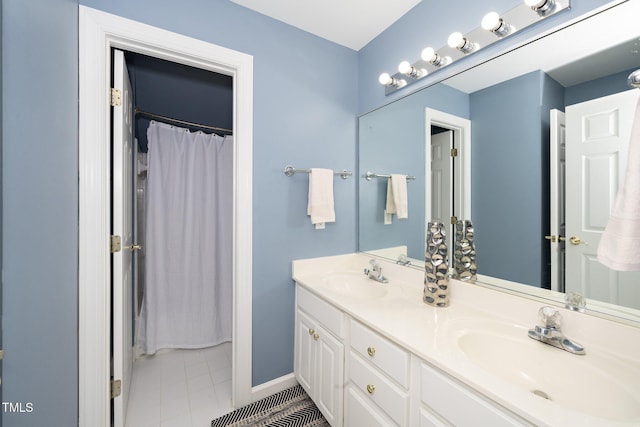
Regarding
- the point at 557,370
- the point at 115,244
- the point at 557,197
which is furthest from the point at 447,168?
the point at 115,244

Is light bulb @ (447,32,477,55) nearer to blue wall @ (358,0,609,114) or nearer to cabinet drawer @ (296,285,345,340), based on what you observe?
blue wall @ (358,0,609,114)

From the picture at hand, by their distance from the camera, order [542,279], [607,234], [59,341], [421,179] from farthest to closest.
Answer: [421,179] < [542,279] < [59,341] < [607,234]

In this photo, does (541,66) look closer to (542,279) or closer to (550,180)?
(550,180)

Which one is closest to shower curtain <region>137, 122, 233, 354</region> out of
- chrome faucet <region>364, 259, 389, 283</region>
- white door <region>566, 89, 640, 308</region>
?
chrome faucet <region>364, 259, 389, 283</region>

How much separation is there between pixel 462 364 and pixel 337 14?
6.08 ft

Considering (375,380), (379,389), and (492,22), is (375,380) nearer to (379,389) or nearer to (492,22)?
(379,389)

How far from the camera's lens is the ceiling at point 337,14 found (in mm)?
1448

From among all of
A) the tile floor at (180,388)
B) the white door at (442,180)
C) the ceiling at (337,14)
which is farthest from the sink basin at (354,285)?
the ceiling at (337,14)

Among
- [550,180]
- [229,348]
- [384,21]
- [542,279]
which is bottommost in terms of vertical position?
[229,348]

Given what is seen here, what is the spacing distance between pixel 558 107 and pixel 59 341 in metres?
1.98

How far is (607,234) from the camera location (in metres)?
0.69

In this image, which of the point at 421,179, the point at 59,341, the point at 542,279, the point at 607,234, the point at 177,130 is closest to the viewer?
the point at 607,234

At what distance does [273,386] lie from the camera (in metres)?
1.59

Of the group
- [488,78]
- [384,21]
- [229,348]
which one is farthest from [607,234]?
[229,348]
